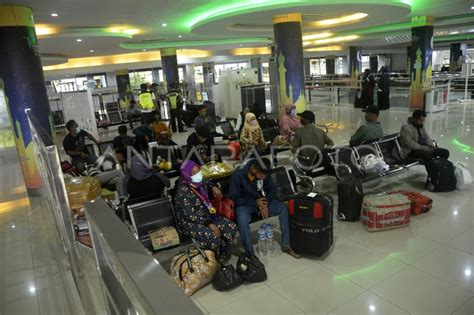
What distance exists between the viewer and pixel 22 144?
7.47 metres

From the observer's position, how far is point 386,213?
15.8 feet

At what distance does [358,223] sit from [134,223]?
2.98 meters

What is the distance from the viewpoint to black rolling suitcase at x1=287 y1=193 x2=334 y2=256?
13.9 feet

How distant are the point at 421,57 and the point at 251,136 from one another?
1143 cm

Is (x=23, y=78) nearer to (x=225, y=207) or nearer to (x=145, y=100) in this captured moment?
(x=225, y=207)

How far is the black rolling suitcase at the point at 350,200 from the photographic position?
5188 millimetres

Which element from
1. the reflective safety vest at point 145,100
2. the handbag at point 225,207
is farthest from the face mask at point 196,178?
the reflective safety vest at point 145,100

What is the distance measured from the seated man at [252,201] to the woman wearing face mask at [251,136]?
3484mm

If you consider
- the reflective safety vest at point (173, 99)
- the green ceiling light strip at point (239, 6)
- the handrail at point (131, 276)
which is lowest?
the reflective safety vest at point (173, 99)

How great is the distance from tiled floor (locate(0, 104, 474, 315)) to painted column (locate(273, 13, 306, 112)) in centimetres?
560

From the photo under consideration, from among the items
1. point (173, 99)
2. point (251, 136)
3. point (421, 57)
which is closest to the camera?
point (251, 136)

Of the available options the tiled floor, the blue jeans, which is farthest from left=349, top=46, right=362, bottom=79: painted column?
the blue jeans

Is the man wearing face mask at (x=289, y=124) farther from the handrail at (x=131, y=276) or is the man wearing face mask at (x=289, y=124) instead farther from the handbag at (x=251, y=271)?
the handrail at (x=131, y=276)

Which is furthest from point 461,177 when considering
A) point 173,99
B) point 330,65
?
point 330,65
